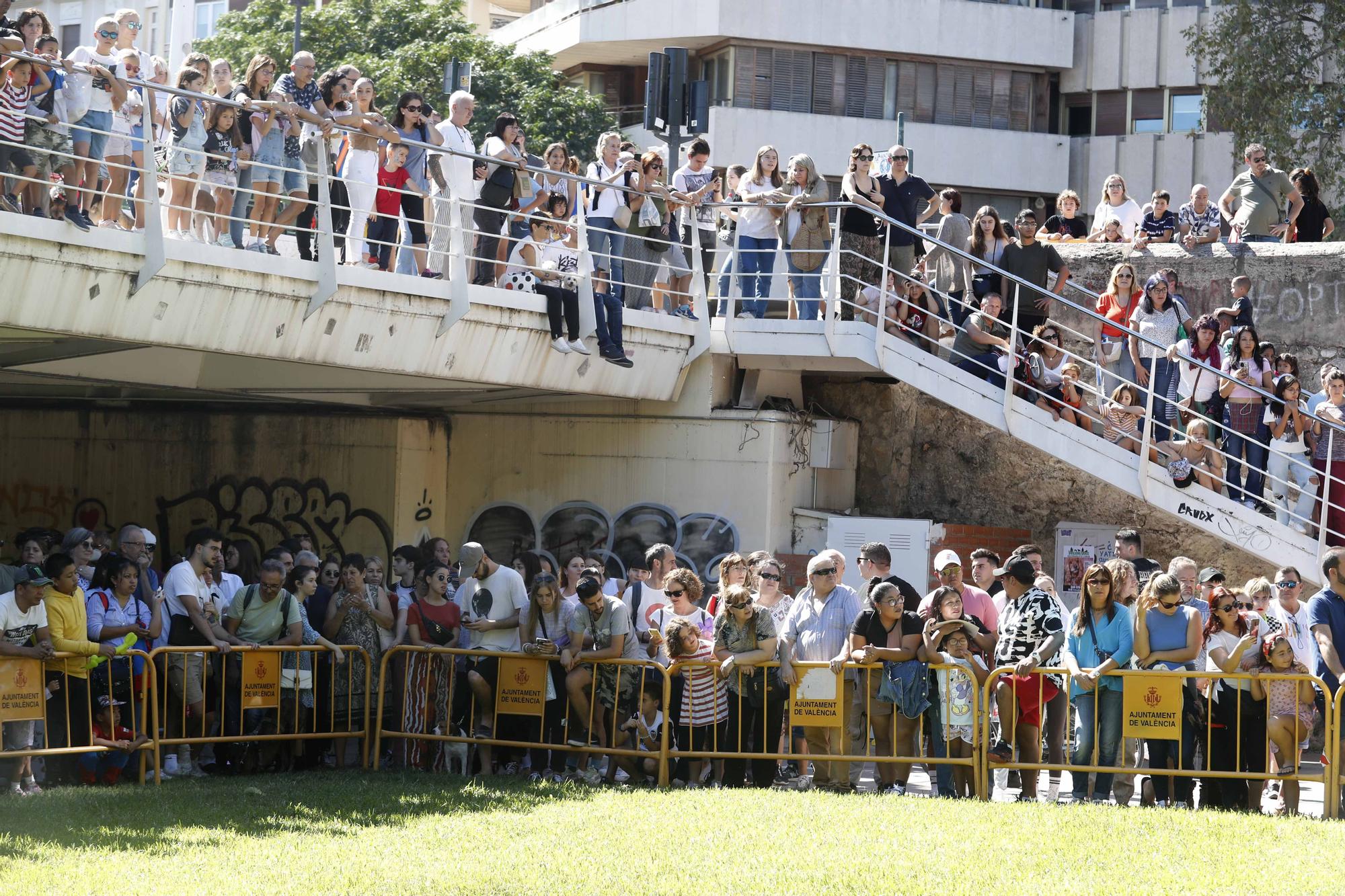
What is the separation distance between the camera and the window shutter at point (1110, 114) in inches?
1585

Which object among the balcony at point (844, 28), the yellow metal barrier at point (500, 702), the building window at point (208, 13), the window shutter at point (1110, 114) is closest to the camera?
the yellow metal barrier at point (500, 702)

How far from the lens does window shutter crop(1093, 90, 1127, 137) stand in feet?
132

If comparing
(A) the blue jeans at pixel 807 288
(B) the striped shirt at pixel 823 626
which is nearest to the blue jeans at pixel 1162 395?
(A) the blue jeans at pixel 807 288

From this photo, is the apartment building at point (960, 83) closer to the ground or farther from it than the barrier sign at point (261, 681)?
farther from it

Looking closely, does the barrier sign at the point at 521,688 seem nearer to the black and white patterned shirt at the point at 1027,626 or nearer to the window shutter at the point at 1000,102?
the black and white patterned shirt at the point at 1027,626

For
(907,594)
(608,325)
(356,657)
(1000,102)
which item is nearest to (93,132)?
(356,657)

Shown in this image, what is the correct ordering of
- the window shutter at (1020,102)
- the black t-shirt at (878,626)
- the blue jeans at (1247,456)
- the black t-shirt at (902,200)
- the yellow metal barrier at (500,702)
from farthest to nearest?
the window shutter at (1020,102) → the black t-shirt at (902,200) → the blue jeans at (1247,456) → the yellow metal barrier at (500,702) → the black t-shirt at (878,626)

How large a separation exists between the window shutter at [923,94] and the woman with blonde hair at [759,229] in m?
23.0

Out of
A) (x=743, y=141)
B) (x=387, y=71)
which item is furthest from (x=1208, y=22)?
(x=387, y=71)

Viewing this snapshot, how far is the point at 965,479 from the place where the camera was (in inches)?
688

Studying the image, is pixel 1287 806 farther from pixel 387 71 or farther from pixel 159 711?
pixel 387 71

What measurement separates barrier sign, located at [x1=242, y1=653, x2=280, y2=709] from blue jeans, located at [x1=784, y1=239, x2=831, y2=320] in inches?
261

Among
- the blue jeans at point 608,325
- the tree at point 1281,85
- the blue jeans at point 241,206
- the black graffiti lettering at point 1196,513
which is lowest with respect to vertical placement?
the black graffiti lettering at point 1196,513

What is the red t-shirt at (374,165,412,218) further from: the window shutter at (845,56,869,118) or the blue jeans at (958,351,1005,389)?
the window shutter at (845,56,869,118)
